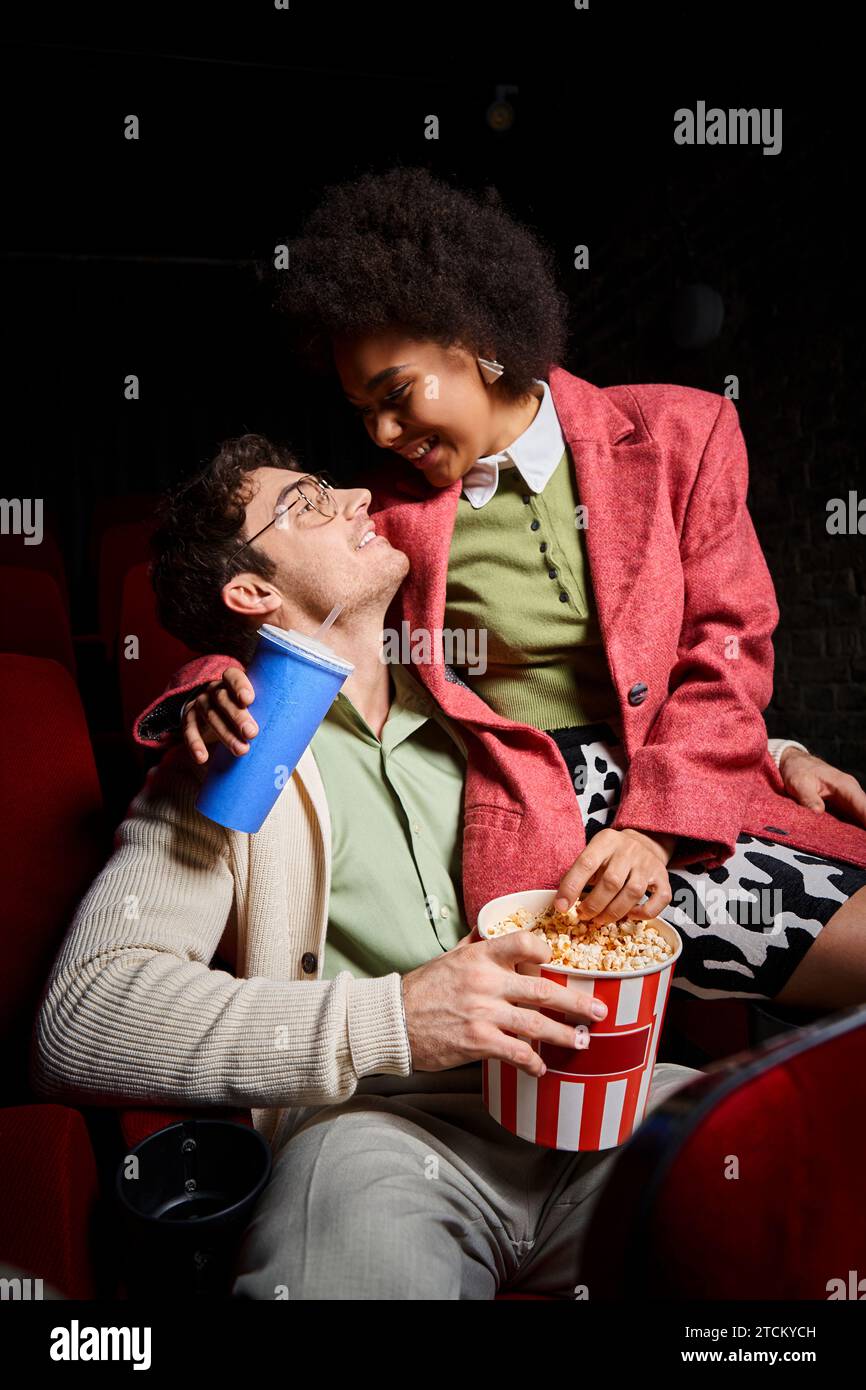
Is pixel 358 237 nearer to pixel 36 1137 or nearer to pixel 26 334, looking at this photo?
pixel 36 1137

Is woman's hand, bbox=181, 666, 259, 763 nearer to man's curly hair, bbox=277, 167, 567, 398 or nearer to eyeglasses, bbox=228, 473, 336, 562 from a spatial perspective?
eyeglasses, bbox=228, 473, 336, 562

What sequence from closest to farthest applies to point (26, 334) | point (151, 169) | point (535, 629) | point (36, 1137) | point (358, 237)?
point (36, 1137)
point (535, 629)
point (358, 237)
point (151, 169)
point (26, 334)

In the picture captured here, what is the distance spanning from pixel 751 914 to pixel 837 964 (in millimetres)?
117

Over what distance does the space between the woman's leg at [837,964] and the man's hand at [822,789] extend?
0.73 ft

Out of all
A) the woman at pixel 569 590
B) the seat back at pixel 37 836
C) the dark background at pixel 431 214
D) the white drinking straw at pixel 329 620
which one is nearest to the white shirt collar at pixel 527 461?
the woman at pixel 569 590

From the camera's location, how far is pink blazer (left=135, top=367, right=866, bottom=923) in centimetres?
116

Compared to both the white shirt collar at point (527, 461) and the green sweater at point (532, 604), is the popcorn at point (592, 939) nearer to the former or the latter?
the green sweater at point (532, 604)

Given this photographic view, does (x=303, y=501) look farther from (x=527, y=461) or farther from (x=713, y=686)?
(x=713, y=686)

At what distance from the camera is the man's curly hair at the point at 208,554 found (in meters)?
1.32

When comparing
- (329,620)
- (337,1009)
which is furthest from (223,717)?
(337,1009)

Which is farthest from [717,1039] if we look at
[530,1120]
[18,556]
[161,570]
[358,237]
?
[18,556]

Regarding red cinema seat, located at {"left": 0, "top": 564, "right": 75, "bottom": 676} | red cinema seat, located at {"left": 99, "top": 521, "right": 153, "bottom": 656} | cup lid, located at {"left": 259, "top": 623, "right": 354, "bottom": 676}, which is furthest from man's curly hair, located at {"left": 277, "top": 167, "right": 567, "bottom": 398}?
red cinema seat, located at {"left": 99, "top": 521, "right": 153, "bottom": 656}

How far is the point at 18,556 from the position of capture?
3.01 metres
